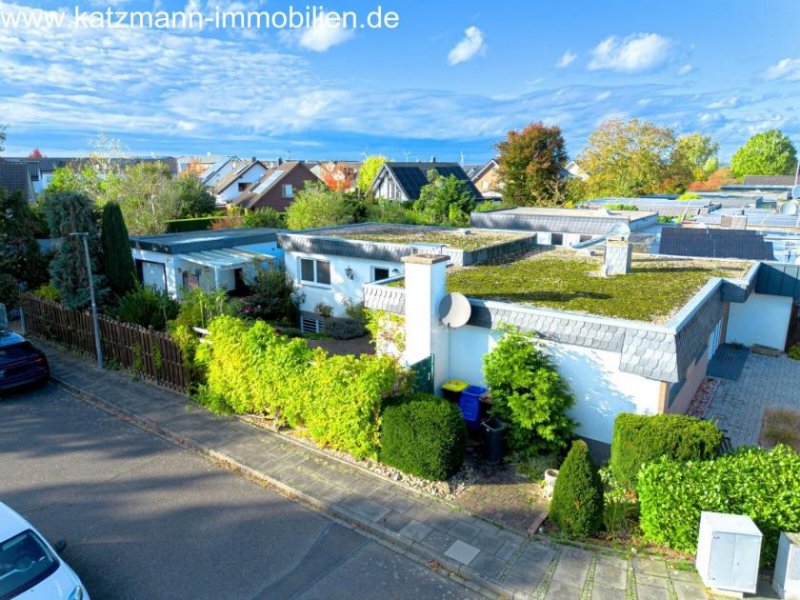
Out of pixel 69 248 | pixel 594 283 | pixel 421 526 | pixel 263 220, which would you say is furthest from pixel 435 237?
pixel 263 220

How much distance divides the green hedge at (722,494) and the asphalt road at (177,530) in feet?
10.4

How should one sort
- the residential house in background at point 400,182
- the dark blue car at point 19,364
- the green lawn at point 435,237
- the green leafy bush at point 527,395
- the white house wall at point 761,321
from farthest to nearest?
the residential house in background at point 400,182 < the green lawn at point 435,237 < the white house wall at point 761,321 < the dark blue car at point 19,364 < the green leafy bush at point 527,395

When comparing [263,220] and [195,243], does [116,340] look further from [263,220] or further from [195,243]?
[263,220]

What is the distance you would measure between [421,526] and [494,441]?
2.43m

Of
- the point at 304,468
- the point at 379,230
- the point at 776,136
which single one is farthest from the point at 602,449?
the point at 776,136

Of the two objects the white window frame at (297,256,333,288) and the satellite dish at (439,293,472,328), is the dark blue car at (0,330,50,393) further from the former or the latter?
the satellite dish at (439,293,472,328)

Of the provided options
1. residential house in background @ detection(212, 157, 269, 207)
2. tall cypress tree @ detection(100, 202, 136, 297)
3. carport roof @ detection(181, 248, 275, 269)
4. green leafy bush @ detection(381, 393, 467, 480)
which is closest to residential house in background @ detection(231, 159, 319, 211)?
residential house in background @ detection(212, 157, 269, 207)

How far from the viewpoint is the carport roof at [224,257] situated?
22203 millimetres

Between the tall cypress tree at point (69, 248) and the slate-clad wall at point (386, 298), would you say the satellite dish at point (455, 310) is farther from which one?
the tall cypress tree at point (69, 248)

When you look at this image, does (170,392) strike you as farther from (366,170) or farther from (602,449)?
(366,170)

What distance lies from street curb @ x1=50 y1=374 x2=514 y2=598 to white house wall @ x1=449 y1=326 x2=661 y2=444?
405 cm

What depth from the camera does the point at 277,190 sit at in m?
56.2

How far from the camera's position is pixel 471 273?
1541cm

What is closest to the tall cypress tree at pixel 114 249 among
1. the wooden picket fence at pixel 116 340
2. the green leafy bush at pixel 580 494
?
the wooden picket fence at pixel 116 340
